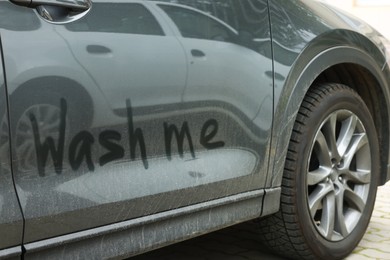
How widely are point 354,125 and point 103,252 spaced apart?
1.64 meters

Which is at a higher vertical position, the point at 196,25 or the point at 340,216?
the point at 196,25

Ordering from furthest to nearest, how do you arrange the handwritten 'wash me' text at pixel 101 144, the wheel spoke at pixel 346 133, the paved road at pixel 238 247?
the paved road at pixel 238 247, the wheel spoke at pixel 346 133, the handwritten 'wash me' text at pixel 101 144

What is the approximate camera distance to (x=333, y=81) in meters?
3.16

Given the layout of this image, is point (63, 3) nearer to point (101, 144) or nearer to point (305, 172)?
point (101, 144)

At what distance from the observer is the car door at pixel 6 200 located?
169 centimetres

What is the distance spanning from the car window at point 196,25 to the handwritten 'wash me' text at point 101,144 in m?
0.35

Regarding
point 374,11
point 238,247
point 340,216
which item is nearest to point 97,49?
point 340,216

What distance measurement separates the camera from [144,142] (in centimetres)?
207

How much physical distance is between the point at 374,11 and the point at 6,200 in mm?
9547

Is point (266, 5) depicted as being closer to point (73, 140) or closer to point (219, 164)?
point (219, 164)

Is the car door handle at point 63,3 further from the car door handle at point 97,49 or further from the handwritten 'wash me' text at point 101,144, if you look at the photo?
the handwritten 'wash me' text at point 101,144

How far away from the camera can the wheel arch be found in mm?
2602

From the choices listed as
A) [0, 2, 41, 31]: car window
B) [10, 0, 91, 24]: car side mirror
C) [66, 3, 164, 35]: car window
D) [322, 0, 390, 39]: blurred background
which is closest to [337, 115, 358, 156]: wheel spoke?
[66, 3, 164, 35]: car window

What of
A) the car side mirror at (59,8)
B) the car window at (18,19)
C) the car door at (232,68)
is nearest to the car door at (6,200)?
the car window at (18,19)
